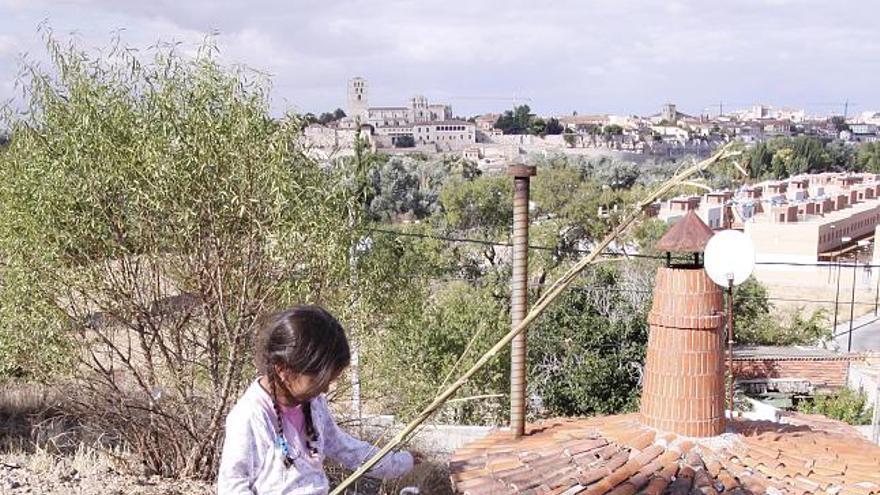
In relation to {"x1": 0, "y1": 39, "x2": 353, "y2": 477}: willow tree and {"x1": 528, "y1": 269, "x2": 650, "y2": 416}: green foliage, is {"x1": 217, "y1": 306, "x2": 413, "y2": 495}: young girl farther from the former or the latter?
{"x1": 528, "y1": 269, "x2": 650, "y2": 416}: green foliage

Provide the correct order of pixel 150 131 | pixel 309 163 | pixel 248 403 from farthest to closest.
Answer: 1. pixel 309 163
2. pixel 150 131
3. pixel 248 403

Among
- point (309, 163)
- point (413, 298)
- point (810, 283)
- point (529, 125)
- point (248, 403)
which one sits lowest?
point (810, 283)

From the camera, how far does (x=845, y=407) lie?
15523mm

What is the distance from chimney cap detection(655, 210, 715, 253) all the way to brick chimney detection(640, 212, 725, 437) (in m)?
0.14

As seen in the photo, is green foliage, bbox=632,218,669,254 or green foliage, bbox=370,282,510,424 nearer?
green foliage, bbox=370,282,510,424

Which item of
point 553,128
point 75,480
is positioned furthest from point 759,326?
point 553,128

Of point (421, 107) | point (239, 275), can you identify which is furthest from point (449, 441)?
point (421, 107)

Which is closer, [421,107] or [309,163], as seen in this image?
[309,163]

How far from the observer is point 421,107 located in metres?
122

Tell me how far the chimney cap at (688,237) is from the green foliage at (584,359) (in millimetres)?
9793

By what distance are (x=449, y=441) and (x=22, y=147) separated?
5609mm

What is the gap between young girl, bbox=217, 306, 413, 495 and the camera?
6.67 feet

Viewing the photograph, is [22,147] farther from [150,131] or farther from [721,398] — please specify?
[721,398]

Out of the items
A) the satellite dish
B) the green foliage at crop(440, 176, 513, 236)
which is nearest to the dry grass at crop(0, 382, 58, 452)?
the satellite dish
